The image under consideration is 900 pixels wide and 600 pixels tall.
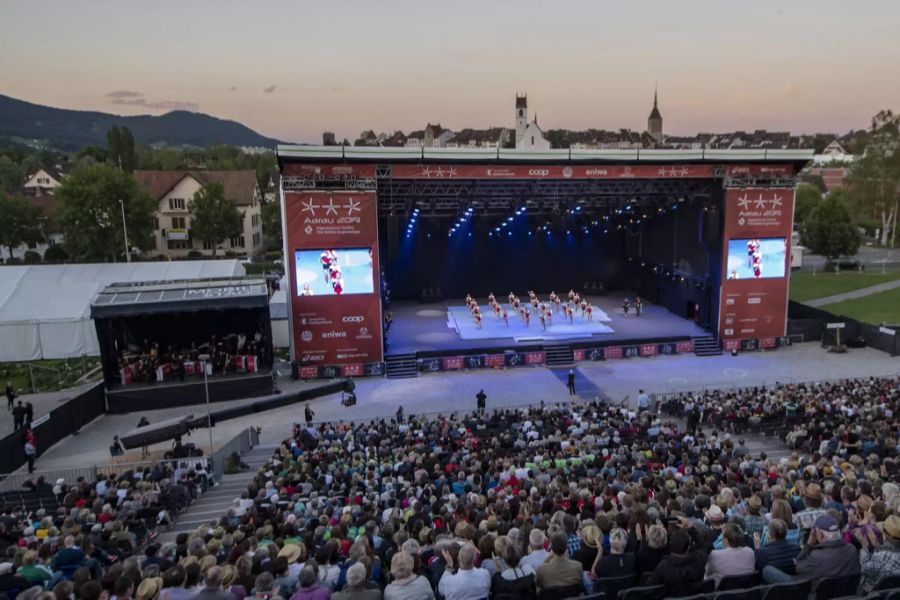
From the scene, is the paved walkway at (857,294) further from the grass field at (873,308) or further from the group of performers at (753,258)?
the group of performers at (753,258)

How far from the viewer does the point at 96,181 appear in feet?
153

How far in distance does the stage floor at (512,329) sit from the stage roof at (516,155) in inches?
319

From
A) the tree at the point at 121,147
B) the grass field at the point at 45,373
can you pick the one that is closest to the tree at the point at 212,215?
the grass field at the point at 45,373

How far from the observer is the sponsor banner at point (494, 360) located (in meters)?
27.8

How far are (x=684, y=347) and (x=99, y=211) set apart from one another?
41412 millimetres

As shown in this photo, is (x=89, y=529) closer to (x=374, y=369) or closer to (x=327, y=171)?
(x=374, y=369)

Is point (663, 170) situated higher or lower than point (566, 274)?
higher

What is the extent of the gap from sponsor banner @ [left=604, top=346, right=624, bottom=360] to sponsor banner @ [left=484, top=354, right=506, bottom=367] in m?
4.81

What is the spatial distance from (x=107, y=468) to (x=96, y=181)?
124 feet

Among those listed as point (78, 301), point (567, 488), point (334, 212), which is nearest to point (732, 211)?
point (334, 212)

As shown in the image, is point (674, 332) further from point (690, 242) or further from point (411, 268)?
point (411, 268)

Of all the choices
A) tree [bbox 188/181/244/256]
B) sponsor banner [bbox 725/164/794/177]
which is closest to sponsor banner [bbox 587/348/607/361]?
sponsor banner [bbox 725/164/794/177]

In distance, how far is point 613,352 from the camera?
28.7 meters

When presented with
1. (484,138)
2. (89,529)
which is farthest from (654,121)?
(89,529)
